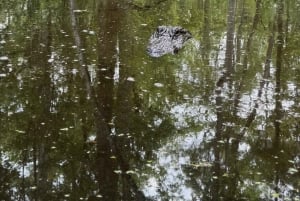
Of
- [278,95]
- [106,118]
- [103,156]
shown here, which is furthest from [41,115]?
→ [278,95]

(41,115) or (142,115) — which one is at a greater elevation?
(41,115)

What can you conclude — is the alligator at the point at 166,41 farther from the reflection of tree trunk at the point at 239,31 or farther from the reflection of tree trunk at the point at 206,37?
the reflection of tree trunk at the point at 239,31

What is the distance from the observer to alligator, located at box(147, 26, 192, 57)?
11.8m

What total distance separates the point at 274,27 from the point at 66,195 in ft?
40.2

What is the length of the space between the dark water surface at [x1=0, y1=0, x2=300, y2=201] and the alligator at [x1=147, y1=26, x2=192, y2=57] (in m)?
0.28

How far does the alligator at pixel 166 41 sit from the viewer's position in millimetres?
11777

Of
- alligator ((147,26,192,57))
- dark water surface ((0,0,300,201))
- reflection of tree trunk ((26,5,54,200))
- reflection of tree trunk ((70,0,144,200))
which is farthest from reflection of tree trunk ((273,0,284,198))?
reflection of tree trunk ((26,5,54,200))

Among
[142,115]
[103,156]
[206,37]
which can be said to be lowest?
[103,156]

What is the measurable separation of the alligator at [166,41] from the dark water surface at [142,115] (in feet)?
0.92

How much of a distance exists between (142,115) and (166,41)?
493cm

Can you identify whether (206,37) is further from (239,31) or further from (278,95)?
(278,95)

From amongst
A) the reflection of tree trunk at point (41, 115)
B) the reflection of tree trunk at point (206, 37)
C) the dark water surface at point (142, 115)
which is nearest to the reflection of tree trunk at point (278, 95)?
the dark water surface at point (142, 115)

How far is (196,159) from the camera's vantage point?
6.42 m

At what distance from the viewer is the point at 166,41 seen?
12.4m
